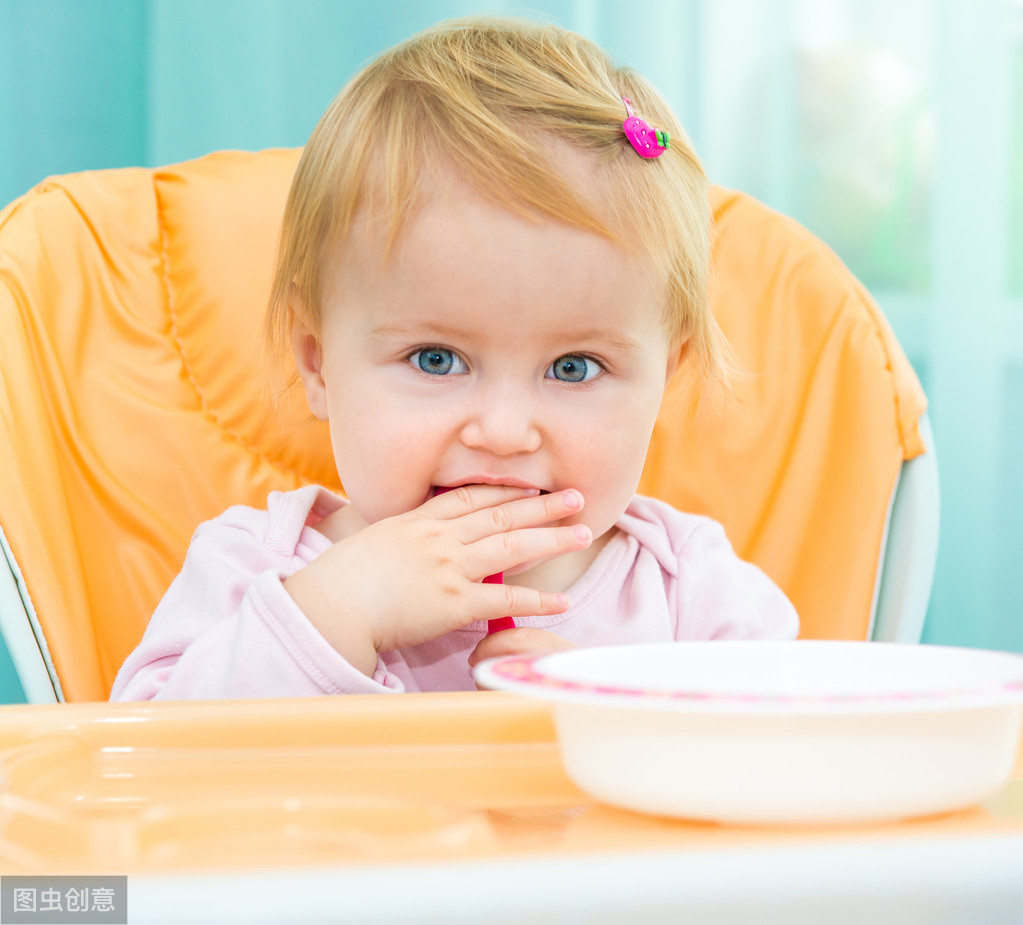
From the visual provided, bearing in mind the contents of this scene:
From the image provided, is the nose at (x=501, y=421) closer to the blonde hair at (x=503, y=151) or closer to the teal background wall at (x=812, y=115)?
the blonde hair at (x=503, y=151)

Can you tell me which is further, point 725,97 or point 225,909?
point 725,97

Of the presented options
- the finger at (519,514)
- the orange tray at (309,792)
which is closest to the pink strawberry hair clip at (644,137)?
the finger at (519,514)

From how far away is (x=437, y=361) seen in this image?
81cm

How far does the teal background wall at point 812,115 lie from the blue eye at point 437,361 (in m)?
0.91

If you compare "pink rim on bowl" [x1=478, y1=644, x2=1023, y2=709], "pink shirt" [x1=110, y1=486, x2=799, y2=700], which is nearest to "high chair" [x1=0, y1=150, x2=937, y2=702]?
"pink shirt" [x1=110, y1=486, x2=799, y2=700]

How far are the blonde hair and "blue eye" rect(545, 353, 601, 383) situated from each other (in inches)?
3.3

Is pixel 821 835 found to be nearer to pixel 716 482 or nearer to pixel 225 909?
pixel 225 909

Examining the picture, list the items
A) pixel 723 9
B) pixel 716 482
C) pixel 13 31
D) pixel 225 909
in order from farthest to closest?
pixel 723 9, pixel 13 31, pixel 716 482, pixel 225 909

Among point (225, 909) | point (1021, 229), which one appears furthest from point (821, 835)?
point (1021, 229)

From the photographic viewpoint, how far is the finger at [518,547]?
795mm

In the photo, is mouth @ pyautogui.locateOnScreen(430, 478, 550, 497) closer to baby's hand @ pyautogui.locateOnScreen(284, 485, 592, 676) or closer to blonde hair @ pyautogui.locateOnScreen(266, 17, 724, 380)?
baby's hand @ pyautogui.locateOnScreen(284, 485, 592, 676)

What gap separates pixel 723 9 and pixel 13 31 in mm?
1018

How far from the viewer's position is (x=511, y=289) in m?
0.76

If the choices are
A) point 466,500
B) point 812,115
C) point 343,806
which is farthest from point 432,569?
point 812,115
